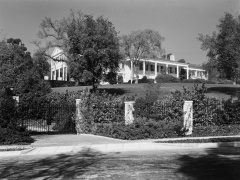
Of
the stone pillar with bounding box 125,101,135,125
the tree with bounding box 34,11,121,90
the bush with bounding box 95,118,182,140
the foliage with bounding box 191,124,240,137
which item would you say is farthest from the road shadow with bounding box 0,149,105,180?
the tree with bounding box 34,11,121,90

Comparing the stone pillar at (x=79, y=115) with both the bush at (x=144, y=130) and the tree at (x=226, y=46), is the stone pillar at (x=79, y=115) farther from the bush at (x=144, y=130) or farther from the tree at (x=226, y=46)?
the tree at (x=226, y=46)

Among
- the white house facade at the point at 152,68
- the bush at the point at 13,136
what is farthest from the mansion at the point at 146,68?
the bush at the point at 13,136

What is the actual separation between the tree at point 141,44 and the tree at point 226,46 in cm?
1711

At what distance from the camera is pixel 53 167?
366 inches

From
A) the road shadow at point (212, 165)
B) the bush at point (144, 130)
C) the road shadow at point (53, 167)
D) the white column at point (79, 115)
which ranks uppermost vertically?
the white column at point (79, 115)

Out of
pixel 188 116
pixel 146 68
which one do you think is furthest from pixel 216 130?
pixel 146 68

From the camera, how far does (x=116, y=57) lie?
3934cm

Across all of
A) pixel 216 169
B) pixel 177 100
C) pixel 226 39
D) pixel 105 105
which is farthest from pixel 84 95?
pixel 226 39

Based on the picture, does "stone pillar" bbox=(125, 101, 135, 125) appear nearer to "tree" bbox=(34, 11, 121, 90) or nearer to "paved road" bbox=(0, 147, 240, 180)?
"paved road" bbox=(0, 147, 240, 180)

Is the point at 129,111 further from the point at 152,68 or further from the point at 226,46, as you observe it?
the point at 152,68

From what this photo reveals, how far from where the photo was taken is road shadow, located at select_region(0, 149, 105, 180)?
8195 mm

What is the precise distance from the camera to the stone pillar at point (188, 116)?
17.3 metres

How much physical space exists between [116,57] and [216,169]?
104 feet

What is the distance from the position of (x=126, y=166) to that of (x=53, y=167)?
6.88 ft
